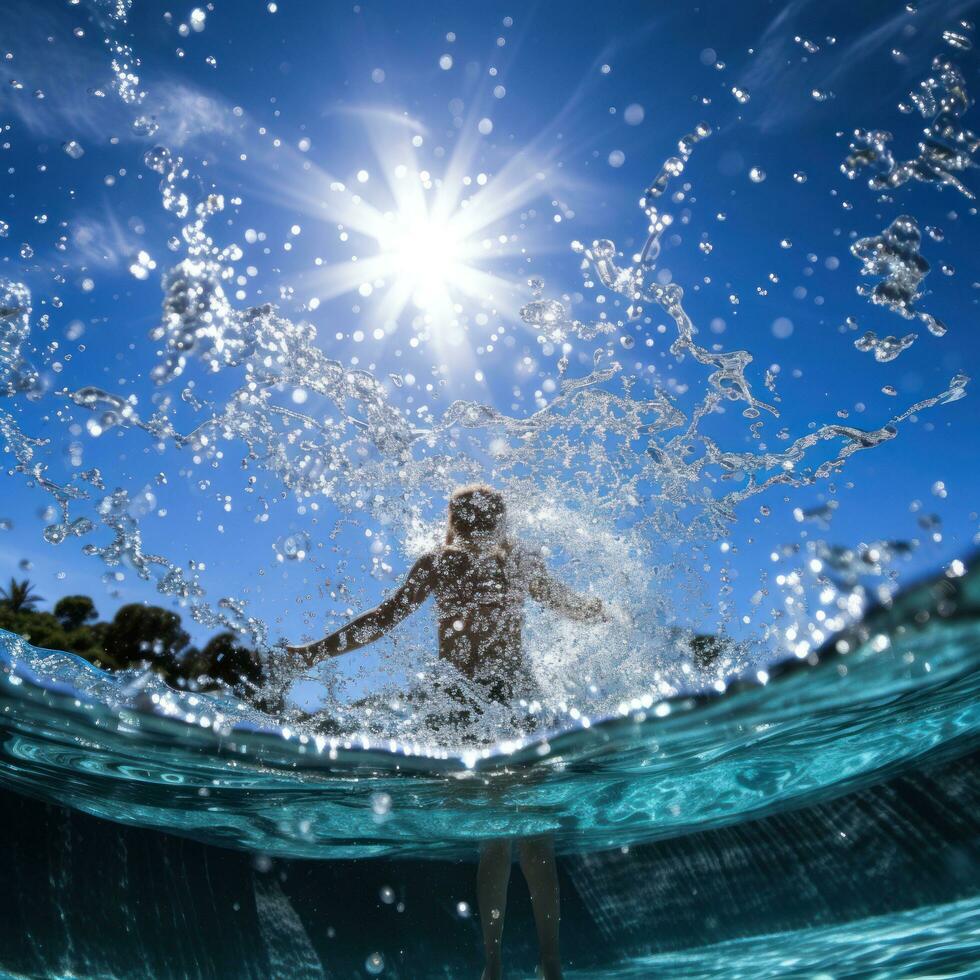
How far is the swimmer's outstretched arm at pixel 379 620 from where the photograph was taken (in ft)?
17.6

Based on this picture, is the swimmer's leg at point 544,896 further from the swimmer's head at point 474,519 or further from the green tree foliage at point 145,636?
the green tree foliage at point 145,636

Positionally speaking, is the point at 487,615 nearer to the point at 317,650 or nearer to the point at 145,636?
the point at 317,650

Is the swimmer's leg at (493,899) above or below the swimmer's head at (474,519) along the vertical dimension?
below

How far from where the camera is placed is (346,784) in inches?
299

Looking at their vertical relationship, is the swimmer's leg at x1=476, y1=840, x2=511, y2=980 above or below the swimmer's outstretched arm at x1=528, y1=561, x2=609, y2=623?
below

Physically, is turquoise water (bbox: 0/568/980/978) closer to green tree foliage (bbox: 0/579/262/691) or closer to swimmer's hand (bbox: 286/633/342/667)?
green tree foliage (bbox: 0/579/262/691)

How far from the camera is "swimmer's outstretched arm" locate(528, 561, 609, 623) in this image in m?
5.95

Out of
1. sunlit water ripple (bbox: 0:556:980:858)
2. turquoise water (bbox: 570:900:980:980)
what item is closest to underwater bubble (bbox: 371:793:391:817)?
sunlit water ripple (bbox: 0:556:980:858)

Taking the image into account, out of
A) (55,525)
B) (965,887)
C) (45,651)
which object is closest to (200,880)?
(45,651)

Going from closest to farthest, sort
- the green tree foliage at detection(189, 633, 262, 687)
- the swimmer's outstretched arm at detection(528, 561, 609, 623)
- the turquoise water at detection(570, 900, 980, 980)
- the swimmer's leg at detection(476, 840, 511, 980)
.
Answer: the swimmer's leg at detection(476, 840, 511, 980), the turquoise water at detection(570, 900, 980, 980), the swimmer's outstretched arm at detection(528, 561, 609, 623), the green tree foliage at detection(189, 633, 262, 687)

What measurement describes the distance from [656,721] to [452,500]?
A: 2.86m

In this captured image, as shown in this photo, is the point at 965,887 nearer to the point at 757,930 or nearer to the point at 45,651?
the point at 757,930

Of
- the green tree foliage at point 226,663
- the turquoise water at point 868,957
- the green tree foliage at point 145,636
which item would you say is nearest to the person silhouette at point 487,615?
the green tree foliage at point 226,663

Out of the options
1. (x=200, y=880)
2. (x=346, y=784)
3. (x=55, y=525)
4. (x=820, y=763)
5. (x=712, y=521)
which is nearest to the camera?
(x=55, y=525)
